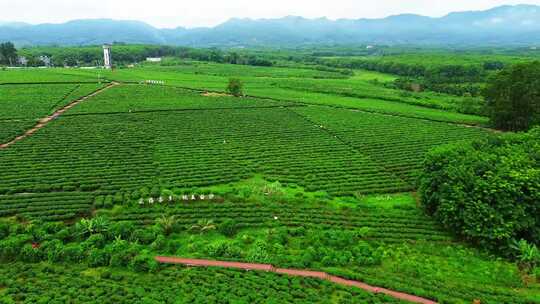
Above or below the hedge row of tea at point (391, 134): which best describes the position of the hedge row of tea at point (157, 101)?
above

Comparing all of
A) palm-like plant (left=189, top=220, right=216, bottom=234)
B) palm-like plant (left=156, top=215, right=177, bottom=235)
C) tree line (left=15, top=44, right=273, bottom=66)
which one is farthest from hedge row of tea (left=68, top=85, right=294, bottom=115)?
tree line (left=15, top=44, right=273, bottom=66)

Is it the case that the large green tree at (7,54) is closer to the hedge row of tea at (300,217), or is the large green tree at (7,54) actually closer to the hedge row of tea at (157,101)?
the hedge row of tea at (157,101)

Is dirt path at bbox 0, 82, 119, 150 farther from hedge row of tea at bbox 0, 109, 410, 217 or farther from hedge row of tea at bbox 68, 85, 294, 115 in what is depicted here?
hedge row of tea at bbox 68, 85, 294, 115

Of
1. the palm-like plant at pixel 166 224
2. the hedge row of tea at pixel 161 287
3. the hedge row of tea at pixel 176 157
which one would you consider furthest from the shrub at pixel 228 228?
the hedge row of tea at pixel 176 157

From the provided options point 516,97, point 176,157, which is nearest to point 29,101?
point 176,157

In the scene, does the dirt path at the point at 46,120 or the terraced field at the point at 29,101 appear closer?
the dirt path at the point at 46,120

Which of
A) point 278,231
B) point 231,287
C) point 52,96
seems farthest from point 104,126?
point 231,287

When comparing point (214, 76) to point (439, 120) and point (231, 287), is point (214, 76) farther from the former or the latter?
point (231, 287)
